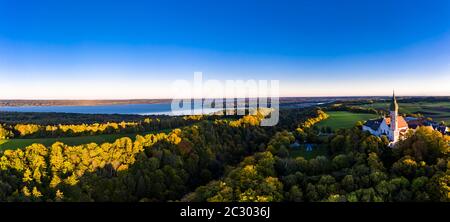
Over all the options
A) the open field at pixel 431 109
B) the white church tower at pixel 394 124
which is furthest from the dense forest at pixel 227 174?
the open field at pixel 431 109

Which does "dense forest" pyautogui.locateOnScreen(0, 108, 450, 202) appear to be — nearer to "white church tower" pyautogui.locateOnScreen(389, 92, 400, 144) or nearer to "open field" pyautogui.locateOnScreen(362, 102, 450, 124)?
"white church tower" pyautogui.locateOnScreen(389, 92, 400, 144)

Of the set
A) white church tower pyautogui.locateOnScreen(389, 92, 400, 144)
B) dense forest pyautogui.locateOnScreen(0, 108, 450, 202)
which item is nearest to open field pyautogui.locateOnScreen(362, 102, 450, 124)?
white church tower pyautogui.locateOnScreen(389, 92, 400, 144)

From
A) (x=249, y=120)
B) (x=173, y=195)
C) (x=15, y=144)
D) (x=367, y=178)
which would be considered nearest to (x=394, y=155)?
(x=367, y=178)

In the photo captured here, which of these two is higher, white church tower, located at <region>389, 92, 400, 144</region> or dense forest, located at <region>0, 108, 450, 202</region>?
white church tower, located at <region>389, 92, 400, 144</region>

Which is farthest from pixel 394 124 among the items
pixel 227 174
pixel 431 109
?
pixel 431 109

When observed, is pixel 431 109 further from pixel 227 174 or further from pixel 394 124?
pixel 227 174

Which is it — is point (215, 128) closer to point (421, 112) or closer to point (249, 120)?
point (249, 120)

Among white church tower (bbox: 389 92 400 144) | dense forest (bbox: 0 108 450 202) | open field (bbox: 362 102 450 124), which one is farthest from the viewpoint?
open field (bbox: 362 102 450 124)

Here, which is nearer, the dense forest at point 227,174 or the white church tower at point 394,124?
the dense forest at point 227,174

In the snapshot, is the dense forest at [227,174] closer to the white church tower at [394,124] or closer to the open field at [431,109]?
the white church tower at [394,124]
